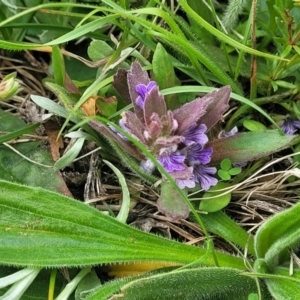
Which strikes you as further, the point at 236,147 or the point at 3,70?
the point at 3,70

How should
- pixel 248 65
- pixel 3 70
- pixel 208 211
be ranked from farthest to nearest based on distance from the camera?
pixel 3 70
pixel 248 65
pixel 208 211

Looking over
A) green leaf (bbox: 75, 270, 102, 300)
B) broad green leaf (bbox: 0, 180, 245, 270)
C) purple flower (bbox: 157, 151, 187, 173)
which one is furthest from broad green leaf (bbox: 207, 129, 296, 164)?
green leaf (bbox: 75, 270, 102, 300)

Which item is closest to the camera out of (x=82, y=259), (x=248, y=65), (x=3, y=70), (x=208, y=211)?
(x=82, y=259)

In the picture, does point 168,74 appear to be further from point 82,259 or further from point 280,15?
point 82,259

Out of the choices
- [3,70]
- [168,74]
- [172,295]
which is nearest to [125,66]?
[168,74]

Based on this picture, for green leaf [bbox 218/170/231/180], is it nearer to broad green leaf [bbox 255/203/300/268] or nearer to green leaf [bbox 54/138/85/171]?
broad green leaf [bbox 255/203/300/268]

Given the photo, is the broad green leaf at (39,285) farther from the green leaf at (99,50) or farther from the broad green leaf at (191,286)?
the green leaf at (99,50)
